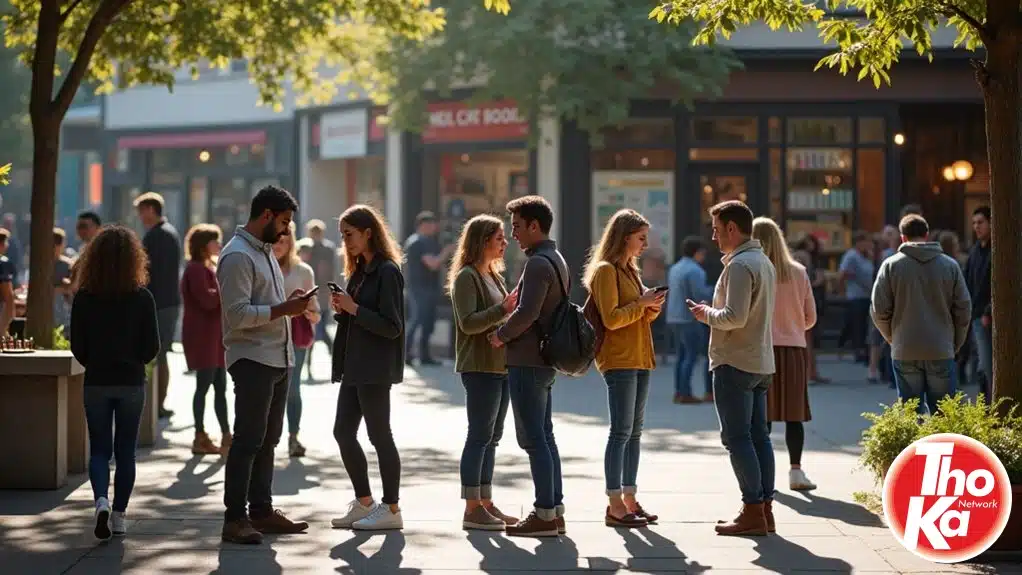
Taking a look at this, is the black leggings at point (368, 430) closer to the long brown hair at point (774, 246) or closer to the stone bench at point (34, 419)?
the stone bench at point (34, 419)

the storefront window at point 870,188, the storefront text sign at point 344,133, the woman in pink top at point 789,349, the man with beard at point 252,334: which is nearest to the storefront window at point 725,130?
the storefront window at point 870,188

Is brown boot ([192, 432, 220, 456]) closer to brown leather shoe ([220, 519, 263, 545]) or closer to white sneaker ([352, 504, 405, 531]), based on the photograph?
white sneaker ([352, 504, 405, 531])

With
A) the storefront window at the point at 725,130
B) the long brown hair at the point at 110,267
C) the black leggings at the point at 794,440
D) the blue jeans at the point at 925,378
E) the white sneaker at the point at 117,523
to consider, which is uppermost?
the storefront window at the point at 725,130

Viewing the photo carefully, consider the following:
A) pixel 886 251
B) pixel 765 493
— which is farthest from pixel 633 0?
pixel 765 493

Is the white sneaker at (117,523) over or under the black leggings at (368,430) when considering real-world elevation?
under

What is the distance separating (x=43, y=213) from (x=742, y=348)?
20.4 ft

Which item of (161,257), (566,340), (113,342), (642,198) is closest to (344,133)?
(642,198)

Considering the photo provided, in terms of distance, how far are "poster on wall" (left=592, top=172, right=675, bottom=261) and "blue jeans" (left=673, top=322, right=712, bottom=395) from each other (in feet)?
25.7

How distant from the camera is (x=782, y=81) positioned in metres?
25.6

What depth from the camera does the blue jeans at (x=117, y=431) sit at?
909 cm

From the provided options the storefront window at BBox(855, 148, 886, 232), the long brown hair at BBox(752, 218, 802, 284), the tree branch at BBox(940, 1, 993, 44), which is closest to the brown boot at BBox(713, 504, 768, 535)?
the long brown hair at BBox(752, 218, 802, 284)

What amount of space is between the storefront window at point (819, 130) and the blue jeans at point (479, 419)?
17061mm

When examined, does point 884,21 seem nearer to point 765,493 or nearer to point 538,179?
point 765,493

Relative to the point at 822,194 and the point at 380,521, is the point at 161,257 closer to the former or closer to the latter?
the point at 380,521
